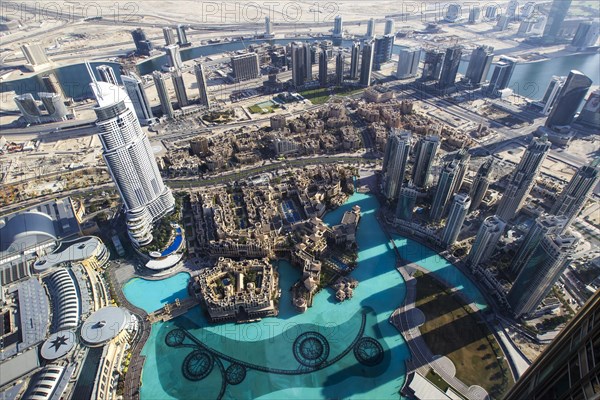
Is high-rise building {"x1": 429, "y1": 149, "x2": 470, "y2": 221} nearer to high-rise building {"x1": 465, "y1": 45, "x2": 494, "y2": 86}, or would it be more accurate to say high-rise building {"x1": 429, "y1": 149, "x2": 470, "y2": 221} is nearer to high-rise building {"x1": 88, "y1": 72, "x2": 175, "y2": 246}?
high-rise building {"x1": 88, "y1": 72, "x2": 175, "y2": 246}

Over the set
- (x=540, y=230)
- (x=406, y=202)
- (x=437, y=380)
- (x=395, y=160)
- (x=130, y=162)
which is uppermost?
(x=130, y=162)

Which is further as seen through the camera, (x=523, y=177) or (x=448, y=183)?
(x=448, y=183)

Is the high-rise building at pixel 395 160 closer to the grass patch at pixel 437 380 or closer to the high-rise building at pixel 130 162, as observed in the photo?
the grass patch at pixel 437 380

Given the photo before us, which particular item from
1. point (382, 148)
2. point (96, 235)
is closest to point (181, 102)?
point (96, 235)

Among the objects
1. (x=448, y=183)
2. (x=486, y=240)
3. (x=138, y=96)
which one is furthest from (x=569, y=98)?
(x=138, y=96)

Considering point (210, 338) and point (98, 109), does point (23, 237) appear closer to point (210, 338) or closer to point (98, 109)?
point (98, 109)

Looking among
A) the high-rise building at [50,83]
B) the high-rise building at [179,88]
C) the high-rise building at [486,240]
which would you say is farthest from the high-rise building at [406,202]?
the high-rise building at [50,83]

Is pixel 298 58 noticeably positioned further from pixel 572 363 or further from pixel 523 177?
pixel 572 363
